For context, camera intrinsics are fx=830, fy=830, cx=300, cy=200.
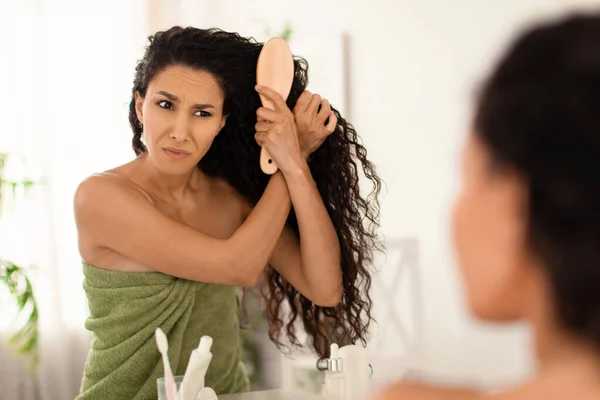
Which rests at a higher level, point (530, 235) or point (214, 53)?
point (214, 53)

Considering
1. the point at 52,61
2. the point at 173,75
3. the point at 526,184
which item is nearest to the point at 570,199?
the point at 526,184

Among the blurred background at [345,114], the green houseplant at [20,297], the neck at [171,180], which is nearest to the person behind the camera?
the neck at [171,180]

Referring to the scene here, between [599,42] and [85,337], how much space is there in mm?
2686

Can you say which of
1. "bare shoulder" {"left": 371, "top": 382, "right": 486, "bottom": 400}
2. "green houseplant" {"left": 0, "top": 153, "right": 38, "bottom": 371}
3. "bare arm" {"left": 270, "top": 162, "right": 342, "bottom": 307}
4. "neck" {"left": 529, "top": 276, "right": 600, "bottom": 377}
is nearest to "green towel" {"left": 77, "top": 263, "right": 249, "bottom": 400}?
"bare arm" {"left": 270, "top": 162, "right": 342, "bottom": 307}

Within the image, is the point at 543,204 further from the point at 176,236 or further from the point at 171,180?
the point at 171,180

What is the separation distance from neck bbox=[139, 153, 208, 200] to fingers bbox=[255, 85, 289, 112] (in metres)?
0.22

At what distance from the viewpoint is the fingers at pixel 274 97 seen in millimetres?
1298

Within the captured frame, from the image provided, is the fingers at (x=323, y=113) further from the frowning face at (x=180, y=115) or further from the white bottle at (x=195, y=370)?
the white bottle at (x=195, y=370)

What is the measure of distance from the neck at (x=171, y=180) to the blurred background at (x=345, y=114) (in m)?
1.07

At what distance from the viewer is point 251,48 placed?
1.34 m

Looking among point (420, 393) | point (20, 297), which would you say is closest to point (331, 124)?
point (420, 393)

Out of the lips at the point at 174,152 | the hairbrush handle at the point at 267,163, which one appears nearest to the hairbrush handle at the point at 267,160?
the hairbrush handle at the point at 267,163

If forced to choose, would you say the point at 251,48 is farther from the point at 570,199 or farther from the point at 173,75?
the point at 570,199

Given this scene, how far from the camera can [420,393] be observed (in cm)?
50
